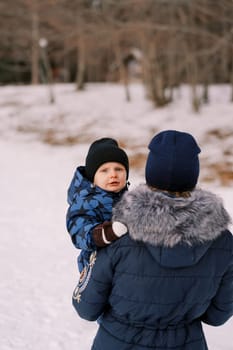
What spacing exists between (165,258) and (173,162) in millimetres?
308

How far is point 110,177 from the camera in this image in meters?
1.96

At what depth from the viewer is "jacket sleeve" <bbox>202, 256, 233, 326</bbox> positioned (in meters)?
1.56

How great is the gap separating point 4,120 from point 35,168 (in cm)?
625

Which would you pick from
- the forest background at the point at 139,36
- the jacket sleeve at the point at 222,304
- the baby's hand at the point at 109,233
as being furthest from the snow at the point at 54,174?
the baby's hand at the point at 109,233

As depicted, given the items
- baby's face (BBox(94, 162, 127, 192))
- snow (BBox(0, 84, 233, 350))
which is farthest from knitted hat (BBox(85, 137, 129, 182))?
snow (BBox(0, 84, 233, 350))

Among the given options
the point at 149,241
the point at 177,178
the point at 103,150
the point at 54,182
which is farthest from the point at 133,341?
the point at 54,182

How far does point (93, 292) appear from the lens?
154 cm

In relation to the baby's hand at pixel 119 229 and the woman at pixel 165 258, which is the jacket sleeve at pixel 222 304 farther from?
the baby's hand at pixel 119 229

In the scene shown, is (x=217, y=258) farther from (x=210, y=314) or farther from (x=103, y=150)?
(x=103, y=150)

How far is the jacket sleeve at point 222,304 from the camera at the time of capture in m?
1.56

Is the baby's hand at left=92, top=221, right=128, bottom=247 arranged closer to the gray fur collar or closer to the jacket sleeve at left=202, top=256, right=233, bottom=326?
the gray fur collar

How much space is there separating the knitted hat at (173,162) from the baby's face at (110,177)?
0.48 meters

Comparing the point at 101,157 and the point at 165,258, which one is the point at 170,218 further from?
the point at 101,157

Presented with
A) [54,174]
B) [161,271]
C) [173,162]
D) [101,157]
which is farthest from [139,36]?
[161,271]
